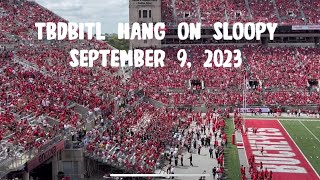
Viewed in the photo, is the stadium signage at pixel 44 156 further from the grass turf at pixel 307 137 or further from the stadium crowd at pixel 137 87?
the grass turf at pixel 307 137

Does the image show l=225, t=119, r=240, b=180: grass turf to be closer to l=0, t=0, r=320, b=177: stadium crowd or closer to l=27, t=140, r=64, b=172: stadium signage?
l=0, t=0, r=320, b=177: stadium crowd

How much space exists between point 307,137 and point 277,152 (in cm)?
410

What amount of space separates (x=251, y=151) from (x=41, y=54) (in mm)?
14733

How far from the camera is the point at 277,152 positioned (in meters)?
24.0

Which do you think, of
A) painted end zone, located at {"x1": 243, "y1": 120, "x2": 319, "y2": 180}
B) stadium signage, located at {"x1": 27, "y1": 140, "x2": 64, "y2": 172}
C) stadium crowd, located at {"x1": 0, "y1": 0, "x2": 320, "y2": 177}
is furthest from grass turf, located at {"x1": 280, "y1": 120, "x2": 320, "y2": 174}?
stadium signage, located at {"x1": 27, "y1": 140, "x2": 64, "y2": 172}

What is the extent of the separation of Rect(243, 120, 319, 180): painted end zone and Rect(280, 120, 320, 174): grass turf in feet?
1.00

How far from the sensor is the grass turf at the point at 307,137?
22.9 meters

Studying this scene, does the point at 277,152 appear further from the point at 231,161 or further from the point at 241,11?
the point at 241,11

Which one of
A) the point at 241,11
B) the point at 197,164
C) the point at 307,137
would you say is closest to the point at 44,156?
the point at 197,164

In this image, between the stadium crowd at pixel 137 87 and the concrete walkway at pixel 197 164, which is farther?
the concrete walkway at pixel 197 164

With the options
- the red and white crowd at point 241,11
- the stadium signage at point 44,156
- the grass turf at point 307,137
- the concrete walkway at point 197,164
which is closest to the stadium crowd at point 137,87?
the red and white crowd at point 241,11

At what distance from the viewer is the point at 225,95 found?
37.7 m

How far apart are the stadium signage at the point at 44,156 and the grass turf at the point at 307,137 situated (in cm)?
1036

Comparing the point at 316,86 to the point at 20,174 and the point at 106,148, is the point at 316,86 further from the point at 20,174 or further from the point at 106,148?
the point at 20,174
